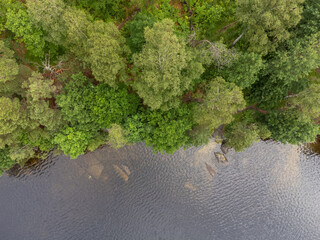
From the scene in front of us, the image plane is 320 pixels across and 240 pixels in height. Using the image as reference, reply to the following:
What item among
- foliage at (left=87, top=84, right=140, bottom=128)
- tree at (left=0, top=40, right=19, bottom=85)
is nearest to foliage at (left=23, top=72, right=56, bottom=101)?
tree at (left=0, top=40, right=19, bottom=85)

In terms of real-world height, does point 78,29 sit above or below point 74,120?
above

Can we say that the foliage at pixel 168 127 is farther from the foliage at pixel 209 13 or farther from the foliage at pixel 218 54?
the foliage at pixel 209 13

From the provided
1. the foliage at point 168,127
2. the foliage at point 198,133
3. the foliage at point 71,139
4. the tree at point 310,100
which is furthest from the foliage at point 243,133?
the foliage at point 71,139

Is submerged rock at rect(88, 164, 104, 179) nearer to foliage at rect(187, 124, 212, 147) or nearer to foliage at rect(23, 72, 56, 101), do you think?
foliage at rect(23, 72, 56, 101)

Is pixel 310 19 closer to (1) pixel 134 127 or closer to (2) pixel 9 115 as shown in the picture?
(1) pixel 134 127

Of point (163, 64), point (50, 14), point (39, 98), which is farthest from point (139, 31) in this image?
point (39, 98)

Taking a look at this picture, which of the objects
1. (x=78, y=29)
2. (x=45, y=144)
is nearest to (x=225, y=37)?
(x=78, y=29)

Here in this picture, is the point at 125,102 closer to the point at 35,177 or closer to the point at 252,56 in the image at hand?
the point at 252,56
